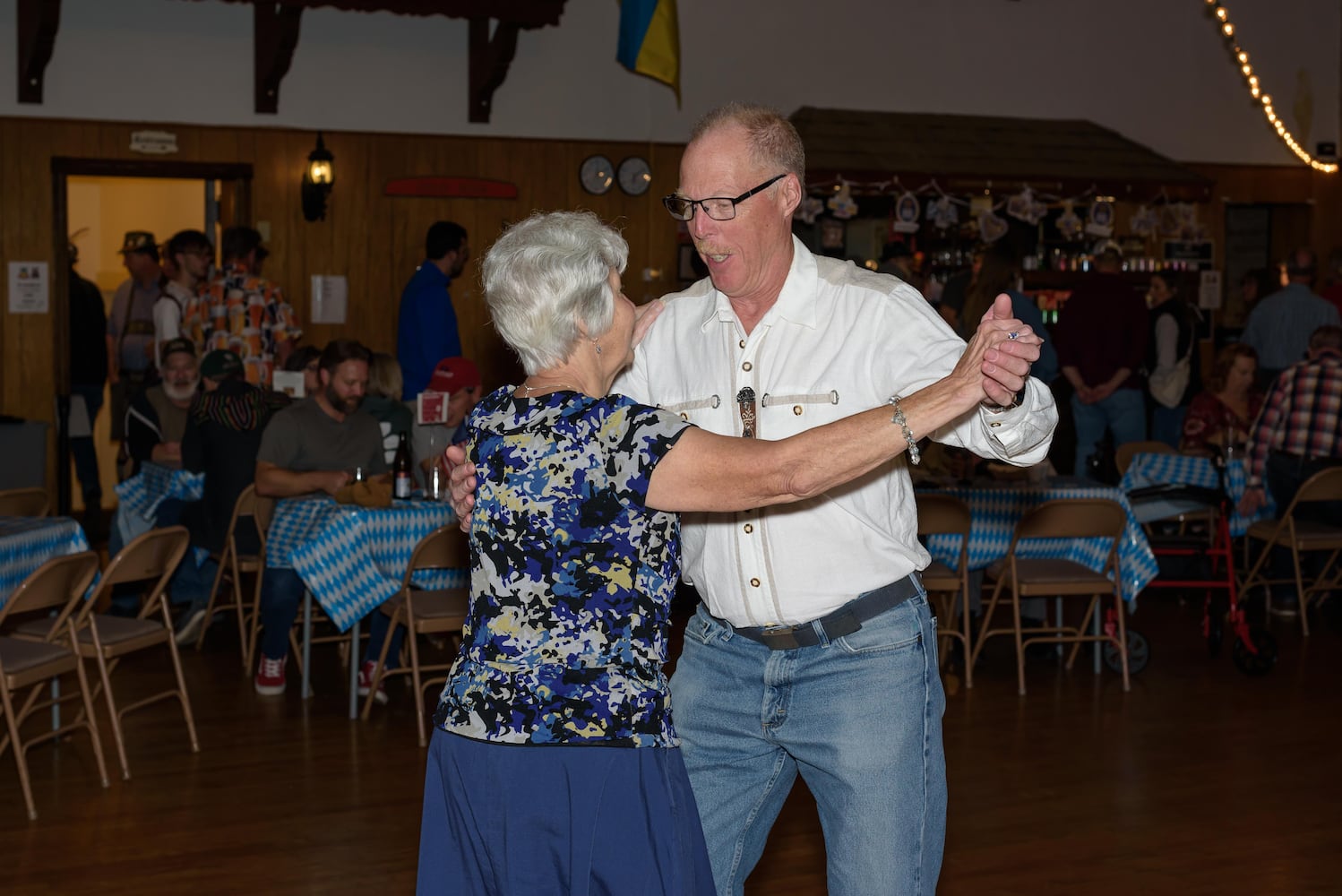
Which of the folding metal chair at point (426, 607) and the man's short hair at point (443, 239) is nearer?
the folding metal chair at point (426, 607)

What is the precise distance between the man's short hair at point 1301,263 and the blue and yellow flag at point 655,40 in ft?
13.3

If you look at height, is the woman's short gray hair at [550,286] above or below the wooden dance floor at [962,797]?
above

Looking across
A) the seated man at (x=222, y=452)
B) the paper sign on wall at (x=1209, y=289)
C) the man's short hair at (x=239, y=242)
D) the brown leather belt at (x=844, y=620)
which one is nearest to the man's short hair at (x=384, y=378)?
the seated man at (x=222, y=452)

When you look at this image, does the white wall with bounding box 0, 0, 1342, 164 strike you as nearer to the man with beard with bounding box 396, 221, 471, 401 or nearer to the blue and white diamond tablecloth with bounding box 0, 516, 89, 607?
the man with beard with bounding box 396, 221, 471, 401

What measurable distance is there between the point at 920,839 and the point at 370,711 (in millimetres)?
3695

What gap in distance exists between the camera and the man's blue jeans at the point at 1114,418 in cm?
912

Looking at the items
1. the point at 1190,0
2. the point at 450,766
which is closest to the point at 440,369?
the point at 450,766

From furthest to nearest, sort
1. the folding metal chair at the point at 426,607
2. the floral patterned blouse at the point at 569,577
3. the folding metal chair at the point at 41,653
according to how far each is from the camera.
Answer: the folding metal chair at the point at 426,607
the folding metal chair at the point at 41,653
the floral patterned blouse at the point at 569,577

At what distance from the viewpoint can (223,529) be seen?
647cm

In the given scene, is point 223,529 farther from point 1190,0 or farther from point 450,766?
point 1190,0

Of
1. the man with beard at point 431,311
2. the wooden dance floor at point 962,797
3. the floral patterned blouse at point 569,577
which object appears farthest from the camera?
the man with beard at point 431,311

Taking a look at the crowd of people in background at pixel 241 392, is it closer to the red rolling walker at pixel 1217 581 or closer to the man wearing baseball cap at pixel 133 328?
the man wearing baseball cap at pixel 133 328

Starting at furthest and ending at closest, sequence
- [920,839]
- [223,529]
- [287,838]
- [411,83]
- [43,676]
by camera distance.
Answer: [411,83] → [223,529] → [43,676] → [287,838] → [920,839]

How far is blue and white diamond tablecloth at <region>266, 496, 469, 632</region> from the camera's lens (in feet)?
17.8
